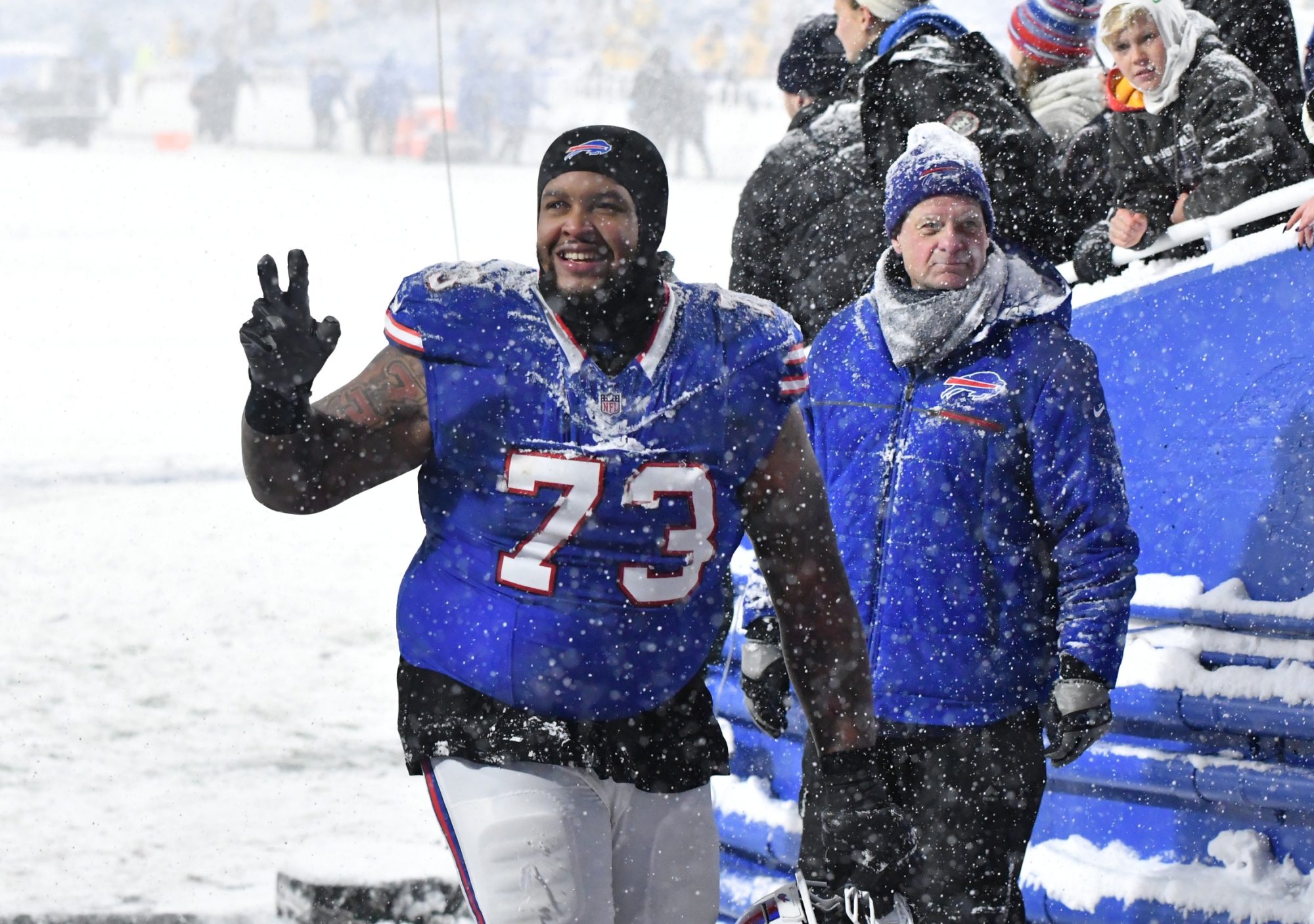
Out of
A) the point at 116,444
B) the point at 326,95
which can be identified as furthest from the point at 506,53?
the point at 116,444

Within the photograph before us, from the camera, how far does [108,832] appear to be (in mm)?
5531

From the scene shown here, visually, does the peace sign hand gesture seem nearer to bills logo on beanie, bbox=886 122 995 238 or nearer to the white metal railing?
bills logo on beanie, bbox=886 122 995 238

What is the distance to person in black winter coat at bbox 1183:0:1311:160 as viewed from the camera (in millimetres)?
4852

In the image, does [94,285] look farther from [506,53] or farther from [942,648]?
[942,648]

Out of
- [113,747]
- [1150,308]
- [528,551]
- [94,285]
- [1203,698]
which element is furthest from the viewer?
[94,285]

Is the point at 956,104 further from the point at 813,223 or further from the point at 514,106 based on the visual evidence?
the point at 514,106

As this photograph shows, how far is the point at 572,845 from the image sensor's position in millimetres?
2539

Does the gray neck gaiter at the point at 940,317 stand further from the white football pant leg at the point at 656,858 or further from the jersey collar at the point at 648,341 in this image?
the white football pant leg at the point at 656,858

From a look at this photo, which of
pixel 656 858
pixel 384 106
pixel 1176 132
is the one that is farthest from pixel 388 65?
pixel 656 858

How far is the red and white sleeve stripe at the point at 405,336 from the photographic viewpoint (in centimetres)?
263

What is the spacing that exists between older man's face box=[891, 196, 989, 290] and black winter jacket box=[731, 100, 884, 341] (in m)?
1.08

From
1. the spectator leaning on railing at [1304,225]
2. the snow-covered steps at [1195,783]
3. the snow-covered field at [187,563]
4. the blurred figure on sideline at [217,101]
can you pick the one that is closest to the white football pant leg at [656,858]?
the snow-covered steps at [1195,783]

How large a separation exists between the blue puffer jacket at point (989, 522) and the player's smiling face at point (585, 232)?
2.77 feet

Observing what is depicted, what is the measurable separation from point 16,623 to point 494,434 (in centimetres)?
640
